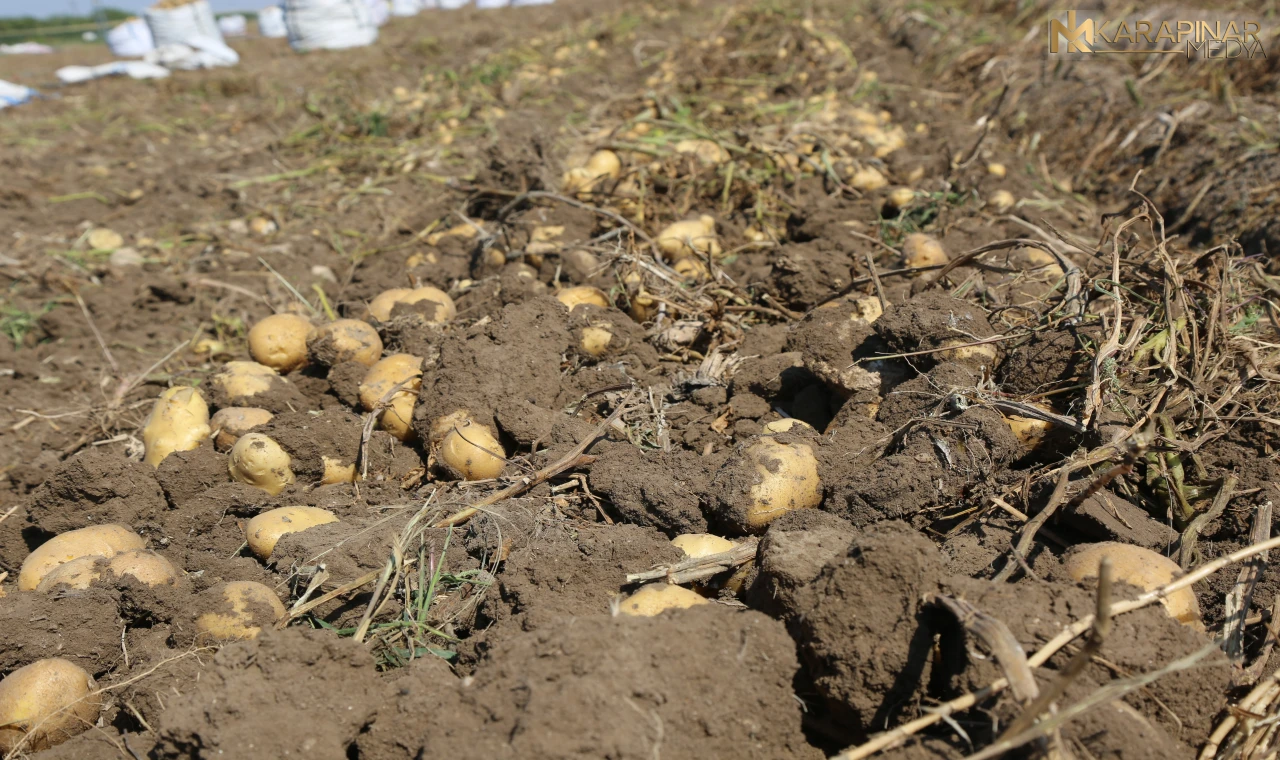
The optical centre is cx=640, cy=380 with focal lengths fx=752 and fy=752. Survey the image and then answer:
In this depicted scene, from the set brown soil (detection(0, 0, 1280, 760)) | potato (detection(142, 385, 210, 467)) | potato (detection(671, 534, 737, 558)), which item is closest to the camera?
brown soil (detection(0, 0, 1280, 760))

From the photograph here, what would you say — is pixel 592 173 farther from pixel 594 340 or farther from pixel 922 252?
pixel 922 252

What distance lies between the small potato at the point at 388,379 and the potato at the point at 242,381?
430mm

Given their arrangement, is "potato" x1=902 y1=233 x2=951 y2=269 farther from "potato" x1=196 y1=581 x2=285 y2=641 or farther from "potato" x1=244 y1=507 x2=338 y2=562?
"potato" x1=196 y1=581 x2=285 y2=641

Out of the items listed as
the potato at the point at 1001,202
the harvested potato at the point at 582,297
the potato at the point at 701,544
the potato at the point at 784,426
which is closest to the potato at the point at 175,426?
the harvested potato at the point at 582,297

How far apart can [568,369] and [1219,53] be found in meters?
5.84

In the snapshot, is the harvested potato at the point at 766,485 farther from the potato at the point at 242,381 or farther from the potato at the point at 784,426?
the potato at the point at 242,381

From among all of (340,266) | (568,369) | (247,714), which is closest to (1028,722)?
(247,714)

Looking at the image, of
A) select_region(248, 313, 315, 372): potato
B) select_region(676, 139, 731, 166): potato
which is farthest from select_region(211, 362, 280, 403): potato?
select_region(676, 139, 731, 166): potato

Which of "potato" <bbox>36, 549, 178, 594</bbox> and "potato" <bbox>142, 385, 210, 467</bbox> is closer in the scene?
"potato" <bbox>36, 549, 178, 594</bbox>

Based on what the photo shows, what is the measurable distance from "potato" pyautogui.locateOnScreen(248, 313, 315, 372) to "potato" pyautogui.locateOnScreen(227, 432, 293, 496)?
0.72 meters

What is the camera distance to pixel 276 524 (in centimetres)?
230

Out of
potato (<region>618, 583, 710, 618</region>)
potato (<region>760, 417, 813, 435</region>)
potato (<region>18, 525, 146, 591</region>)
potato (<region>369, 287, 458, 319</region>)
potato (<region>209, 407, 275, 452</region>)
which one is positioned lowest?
potato (<region>618, 583, 710, 618</region>)

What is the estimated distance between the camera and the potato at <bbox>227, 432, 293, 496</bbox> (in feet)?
8.56

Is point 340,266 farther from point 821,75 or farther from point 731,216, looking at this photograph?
point 821,75
